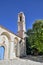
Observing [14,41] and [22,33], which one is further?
[22,33]

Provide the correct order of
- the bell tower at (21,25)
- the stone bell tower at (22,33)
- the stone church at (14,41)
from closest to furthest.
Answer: the stone church at (14,41) → the stone bell tower at (22,33) → the bell tower at (21,25)

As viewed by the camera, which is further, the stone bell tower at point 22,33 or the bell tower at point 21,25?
the bell tower at point 21,25

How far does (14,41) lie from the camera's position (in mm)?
27391

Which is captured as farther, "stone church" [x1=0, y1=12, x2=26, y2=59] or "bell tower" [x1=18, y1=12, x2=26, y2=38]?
"bell tower" [x1=18, y1=12, x2=26, y2=38]

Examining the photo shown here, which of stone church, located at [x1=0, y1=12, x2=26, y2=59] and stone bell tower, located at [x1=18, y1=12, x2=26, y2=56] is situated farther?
stone bell tower, located at [x1=18, y1=12, x2=26, y2=56]

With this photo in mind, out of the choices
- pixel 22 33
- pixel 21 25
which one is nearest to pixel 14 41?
pixel 22 33

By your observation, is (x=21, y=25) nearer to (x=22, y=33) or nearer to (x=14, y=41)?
(x=22, y=33)

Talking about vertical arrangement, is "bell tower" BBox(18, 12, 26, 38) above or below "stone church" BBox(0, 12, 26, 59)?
above

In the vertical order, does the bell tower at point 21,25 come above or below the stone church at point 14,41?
above

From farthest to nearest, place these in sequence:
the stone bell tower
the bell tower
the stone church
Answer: the bell tower
the stone bell tower
the stone church

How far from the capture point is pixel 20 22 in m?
30.2

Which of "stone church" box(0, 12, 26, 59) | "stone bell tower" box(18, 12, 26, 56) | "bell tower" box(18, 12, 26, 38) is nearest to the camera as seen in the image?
"stone church" box(0, 12, 26, 59)

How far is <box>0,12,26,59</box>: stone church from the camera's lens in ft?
80.9

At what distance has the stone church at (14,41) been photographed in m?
24.7
